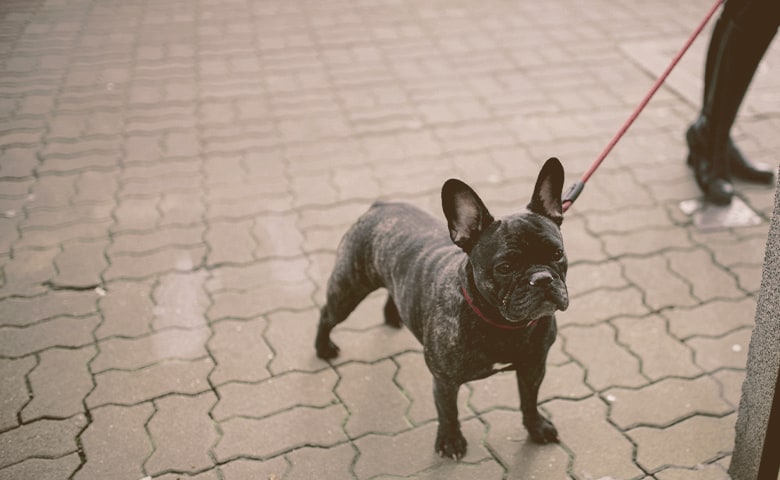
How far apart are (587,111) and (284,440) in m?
4.43

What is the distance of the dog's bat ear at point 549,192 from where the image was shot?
2.88 metres

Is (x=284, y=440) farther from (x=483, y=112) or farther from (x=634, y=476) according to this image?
(x=483, y=112)

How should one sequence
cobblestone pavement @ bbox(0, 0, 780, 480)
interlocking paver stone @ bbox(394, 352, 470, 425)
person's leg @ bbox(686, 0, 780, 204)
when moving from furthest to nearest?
person's leg @ bbox(686, 0, 780, 204)
interlocking paver stone @ bbox(394, 352, 470, 425)
cobblestone pavement @ bbox(0, 0, 780, 480)

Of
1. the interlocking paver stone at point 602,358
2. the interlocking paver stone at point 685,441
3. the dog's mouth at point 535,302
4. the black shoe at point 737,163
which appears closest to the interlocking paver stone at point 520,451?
the interlocking paver stone at point 685,441

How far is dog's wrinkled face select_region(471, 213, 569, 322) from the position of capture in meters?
2.71

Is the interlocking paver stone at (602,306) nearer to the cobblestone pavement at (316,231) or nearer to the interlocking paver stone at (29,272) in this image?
the cobblestone pavement at (316,231)

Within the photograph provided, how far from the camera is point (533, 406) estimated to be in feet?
11.4

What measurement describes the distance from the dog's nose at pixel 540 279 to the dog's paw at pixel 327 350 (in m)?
1.69

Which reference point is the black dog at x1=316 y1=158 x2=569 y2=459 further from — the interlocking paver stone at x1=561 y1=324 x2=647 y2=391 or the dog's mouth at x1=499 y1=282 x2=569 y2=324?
the interlocking paver stone at x1=561 y1=324 x2=647 y2=391

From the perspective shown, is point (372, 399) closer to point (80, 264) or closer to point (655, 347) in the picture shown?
point (655, 347)

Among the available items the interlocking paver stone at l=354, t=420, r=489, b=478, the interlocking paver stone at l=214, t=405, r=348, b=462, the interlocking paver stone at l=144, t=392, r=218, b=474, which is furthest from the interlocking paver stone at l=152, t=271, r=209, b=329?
the interlocking paver stone at l=354, t=420, r=489, b=478

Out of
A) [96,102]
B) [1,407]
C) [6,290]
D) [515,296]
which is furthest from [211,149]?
[515,296]

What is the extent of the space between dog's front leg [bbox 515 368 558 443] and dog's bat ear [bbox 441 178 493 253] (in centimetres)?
73

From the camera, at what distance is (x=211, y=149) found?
618 cm
